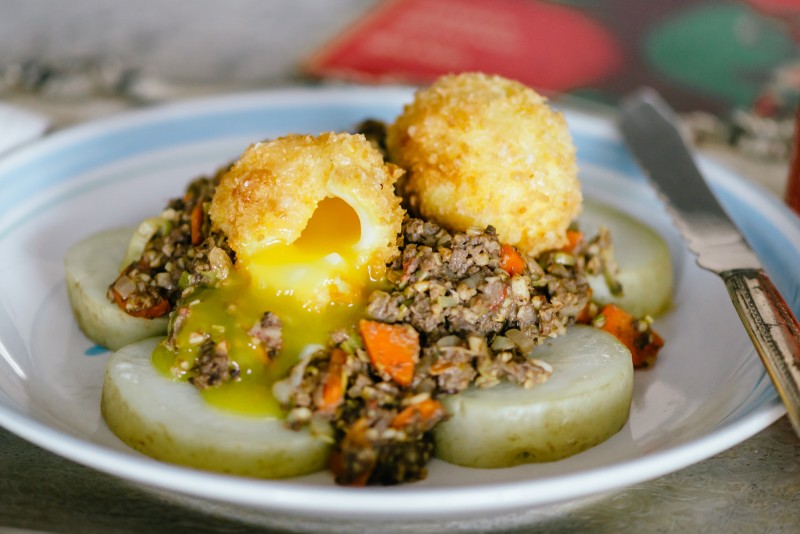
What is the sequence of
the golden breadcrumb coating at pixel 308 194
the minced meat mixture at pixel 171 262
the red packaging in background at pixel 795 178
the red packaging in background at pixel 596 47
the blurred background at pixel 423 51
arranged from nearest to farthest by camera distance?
the golden breadcrumb coating at pixel 308 194 → the minced meat mixture at pixel 171 262 → the red packaging in background at pixel 795 178 → the blurred background at pixel 423 51 → the red packaging in background at pixel 596 47

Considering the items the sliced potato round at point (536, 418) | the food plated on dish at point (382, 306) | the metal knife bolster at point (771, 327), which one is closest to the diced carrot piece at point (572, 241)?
the food plated on dish at point (382, 306)

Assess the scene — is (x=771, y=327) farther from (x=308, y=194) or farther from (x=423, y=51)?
(x=423, y=51)

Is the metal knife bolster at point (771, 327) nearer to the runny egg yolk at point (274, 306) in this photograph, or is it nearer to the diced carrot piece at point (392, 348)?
the diced carrot piece at point (392, 348)

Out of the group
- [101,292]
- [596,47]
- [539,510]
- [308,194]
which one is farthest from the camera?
[596,47]

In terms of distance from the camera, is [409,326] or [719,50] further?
[719,50]

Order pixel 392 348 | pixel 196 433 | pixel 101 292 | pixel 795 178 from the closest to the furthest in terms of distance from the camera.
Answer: pixel 196 433
pixel 392 348
pixel 101 292
pixel 795 178

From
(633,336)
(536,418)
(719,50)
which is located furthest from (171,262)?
(719,50)

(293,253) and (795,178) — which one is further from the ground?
(293,253)
